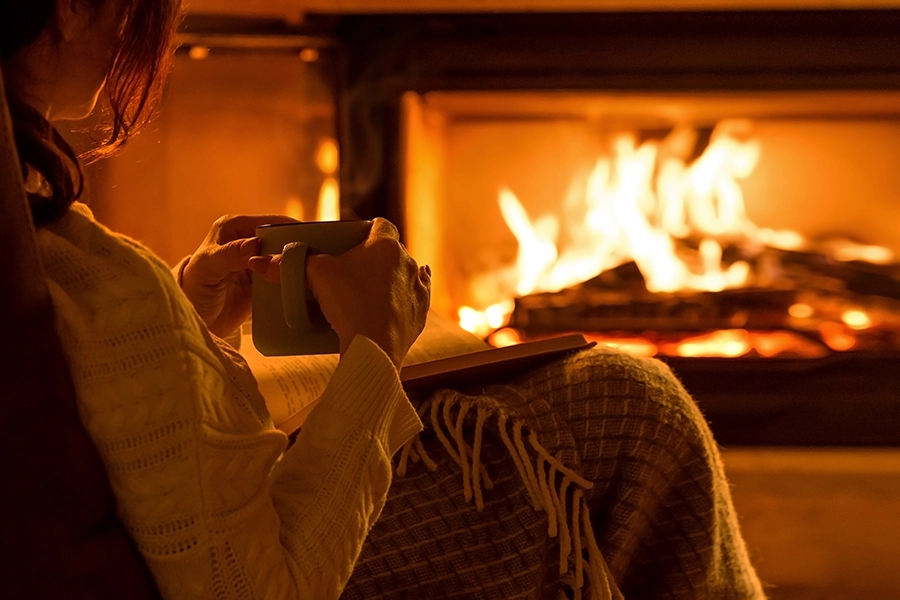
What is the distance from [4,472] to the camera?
0.46 meters

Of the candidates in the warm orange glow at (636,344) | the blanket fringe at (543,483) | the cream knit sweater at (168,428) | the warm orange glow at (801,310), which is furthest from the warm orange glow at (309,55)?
the cream knit sweater at (168,428)

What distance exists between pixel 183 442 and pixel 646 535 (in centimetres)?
42

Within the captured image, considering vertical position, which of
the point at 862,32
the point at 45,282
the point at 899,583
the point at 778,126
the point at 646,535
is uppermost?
the point at 862,32

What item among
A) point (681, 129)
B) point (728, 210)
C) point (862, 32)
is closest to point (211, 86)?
point (681, 129)

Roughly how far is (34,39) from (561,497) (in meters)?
0.46

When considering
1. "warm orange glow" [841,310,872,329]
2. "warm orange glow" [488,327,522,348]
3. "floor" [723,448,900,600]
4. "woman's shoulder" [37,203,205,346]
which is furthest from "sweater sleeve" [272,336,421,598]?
"warm orange glow" [841,310,872,329]

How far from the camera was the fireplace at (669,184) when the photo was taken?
1.63m

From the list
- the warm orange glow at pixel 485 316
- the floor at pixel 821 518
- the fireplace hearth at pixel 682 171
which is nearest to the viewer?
the floor at pixel 821 518

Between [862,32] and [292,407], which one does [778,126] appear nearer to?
[862,32]

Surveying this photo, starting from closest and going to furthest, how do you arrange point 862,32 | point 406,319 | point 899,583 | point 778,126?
point 406,319 < point 899,583 < point 862,32 < point 778,126

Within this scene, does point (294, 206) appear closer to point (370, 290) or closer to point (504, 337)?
point (504, 337)

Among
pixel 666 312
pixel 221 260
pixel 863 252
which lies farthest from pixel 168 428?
pixel 863 252

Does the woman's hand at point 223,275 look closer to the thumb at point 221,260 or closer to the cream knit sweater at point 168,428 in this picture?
the thumb at point 221,260

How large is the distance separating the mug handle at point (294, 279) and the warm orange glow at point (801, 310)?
1.34 meters
